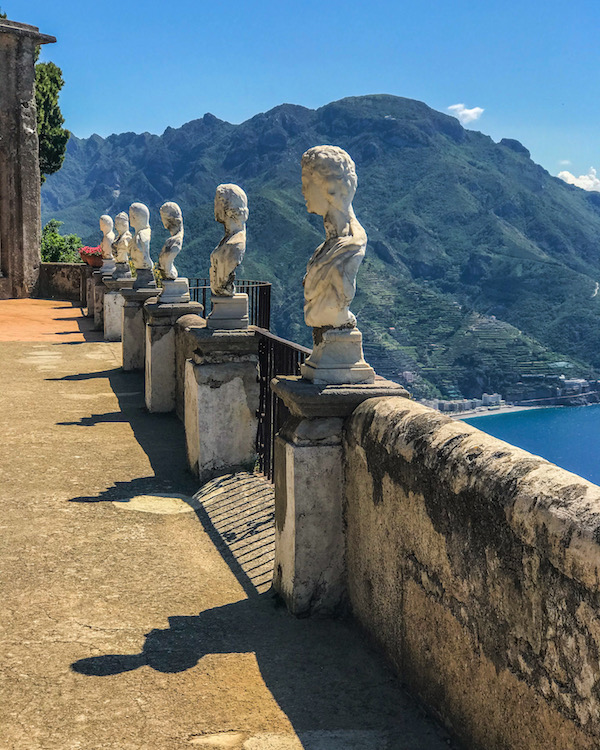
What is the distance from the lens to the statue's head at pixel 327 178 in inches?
151

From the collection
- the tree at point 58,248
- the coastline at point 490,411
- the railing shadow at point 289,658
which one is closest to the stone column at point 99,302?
the tree at point 58,248

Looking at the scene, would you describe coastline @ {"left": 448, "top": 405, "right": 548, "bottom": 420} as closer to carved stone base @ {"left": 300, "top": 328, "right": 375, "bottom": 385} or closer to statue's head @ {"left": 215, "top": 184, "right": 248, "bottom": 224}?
statue's head @ {"left": 215, "top": 184, "right": 248, "bottom": 224}

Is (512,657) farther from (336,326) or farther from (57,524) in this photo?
(57,524)

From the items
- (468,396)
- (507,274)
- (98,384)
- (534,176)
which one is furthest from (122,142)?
(98,384)

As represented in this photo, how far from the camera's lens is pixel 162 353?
8.70 metres

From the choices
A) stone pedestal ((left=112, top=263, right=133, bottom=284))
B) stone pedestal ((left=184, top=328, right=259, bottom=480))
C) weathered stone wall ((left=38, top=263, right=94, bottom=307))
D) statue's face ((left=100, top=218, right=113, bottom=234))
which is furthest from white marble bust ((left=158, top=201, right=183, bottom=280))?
weathered stone wall ((left=38, top=263, right=94, bottom=307))

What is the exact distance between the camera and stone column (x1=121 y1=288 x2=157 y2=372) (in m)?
10.7

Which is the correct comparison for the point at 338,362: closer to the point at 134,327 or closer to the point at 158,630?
the point at 158,630

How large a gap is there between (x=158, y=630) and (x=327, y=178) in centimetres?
223

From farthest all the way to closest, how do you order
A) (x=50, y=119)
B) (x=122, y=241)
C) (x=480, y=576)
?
(x=50, y=119), (x=122, y=241), (x=480, y=576)

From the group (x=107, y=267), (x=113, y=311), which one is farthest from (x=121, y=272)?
(x=107, y=267)

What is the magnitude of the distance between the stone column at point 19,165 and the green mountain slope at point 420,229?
135ft

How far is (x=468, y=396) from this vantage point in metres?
65.8

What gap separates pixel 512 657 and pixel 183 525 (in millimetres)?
3277
